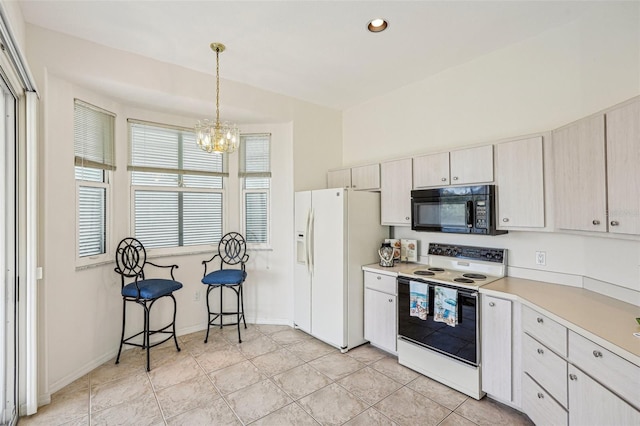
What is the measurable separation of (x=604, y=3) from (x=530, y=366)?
8.48 feet

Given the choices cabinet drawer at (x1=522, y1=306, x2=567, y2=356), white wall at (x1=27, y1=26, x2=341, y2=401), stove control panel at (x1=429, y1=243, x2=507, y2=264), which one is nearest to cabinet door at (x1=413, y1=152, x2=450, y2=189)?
stove control panel at (x1=429, y1=243, x2=507, y2=264)

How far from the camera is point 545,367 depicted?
191cm

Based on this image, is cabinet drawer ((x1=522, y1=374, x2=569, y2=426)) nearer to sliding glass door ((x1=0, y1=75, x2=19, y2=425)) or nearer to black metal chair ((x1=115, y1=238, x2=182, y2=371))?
black metal chair ((x1=115, y1=238, x2=182, y2=371))

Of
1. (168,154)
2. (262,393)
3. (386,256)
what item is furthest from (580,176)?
(168,154)

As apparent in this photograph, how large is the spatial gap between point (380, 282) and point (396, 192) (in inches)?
38.6

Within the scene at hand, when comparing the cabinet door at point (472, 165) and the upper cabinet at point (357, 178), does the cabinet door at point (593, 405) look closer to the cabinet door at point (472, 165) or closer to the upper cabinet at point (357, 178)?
the cabinet door at point (472, 165)

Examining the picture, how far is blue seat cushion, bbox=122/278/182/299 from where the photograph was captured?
112 inches

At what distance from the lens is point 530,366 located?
206cm

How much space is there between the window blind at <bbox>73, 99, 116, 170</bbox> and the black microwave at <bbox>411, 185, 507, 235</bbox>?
10.3 ft

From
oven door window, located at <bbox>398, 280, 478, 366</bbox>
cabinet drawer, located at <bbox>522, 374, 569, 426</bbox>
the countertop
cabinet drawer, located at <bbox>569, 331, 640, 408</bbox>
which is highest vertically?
the countertop

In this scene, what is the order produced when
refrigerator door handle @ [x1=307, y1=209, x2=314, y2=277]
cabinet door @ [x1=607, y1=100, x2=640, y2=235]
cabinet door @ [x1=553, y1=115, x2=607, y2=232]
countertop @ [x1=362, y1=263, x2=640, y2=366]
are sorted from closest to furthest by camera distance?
1. countertop @ [x1=362, y1=263, x2=640, y2=366]
2. cabinet door @ [x1=607, y1=100, x2=640, y2=235]
3. cabinet door @ [x1=553, y1=115, x2=607, y2=232]
4. refrigerator door handle @ [x1=307, y1=209, x2=314, y2=277]

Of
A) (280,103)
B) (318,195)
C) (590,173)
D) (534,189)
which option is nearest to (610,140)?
(590,173)

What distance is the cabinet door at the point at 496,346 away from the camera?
7.32ft

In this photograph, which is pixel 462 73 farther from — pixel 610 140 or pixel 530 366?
pixel 530 366
